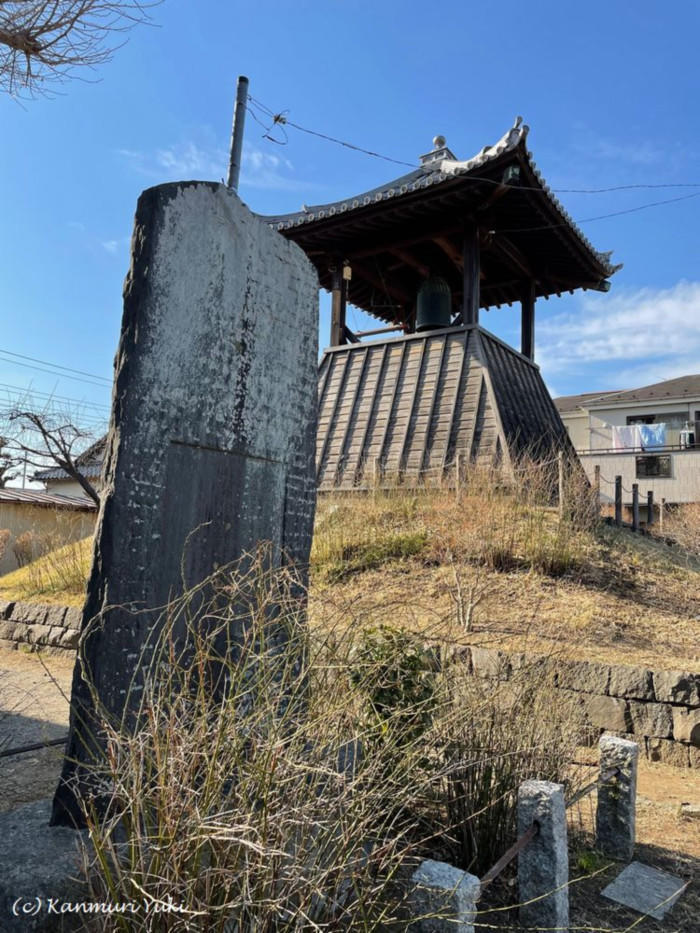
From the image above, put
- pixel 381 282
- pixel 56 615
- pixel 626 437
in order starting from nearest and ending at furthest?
pixel 56 615
pixel 381 282
pixel 626 437

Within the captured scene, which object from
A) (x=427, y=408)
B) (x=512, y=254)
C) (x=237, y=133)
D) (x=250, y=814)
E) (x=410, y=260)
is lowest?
(x=250, y=814)

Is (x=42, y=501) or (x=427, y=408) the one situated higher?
(x=427, y=408)

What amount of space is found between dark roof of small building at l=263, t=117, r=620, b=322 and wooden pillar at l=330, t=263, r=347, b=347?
188mm

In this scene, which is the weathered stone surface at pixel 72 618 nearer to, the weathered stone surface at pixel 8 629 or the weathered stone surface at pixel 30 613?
the weathered stone surface at pixel 30 613

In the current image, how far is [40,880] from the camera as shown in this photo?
165 centimetres

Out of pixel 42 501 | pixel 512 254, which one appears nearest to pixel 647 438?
pixel 512 254

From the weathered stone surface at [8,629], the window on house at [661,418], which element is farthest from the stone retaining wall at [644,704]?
the window on house at [661,418]

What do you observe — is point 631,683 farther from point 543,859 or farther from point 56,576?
point 56,576

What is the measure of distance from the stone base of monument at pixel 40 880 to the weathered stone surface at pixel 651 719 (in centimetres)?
349

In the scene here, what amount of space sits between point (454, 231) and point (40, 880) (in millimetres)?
9326

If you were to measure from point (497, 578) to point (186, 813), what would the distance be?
16.3 ft

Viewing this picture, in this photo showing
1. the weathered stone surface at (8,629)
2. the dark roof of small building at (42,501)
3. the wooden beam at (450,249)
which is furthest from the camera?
the dark roof of small building at (42,501)

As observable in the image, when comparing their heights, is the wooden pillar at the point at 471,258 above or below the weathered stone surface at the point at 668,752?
above

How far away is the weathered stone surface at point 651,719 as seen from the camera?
158 inches
